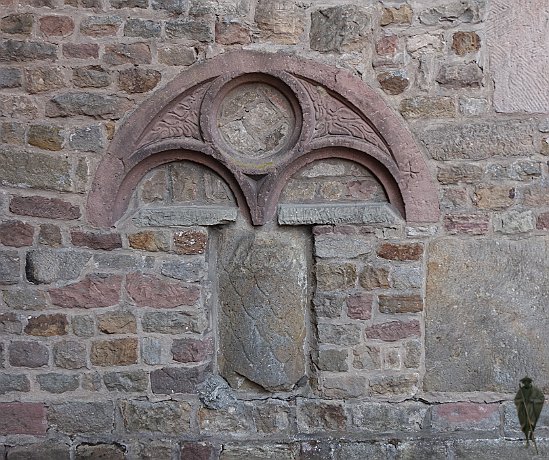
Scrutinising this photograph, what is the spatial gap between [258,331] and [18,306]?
1239 mm

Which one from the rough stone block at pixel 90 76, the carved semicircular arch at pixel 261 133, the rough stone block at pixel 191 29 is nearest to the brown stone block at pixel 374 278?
the carved semicircular arch at pixel 261 133

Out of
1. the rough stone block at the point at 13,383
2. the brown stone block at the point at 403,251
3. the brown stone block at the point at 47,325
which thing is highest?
the brown stone block at the point at 403,251

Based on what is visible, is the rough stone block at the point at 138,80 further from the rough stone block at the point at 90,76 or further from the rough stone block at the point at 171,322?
the rough stone block at the point at 171,322

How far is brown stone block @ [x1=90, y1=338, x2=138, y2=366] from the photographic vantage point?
11.0ft

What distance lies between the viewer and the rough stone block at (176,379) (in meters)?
3.40

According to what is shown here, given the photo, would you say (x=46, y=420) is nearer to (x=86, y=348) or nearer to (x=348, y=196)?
(x=86, y=348)

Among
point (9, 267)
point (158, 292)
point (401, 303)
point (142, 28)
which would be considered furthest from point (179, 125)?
point (401, 303)

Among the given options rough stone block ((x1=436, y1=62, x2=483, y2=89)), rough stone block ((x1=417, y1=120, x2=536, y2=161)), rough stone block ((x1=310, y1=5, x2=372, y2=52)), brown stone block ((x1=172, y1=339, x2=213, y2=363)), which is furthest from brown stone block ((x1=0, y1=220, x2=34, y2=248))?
rough stone block ((x1=436, y1=62, x2=483, y2=89))

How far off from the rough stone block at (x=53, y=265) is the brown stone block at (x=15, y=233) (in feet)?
0.28

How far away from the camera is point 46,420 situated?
337cm

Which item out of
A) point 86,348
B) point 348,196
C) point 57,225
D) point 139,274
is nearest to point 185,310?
point 139,274

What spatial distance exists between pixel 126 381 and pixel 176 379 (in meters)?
0.26

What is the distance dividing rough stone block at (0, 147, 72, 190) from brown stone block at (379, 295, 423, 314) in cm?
177

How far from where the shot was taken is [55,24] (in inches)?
128
